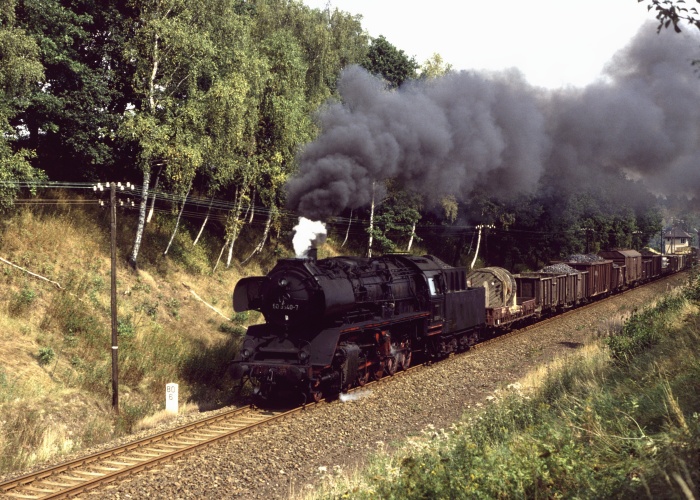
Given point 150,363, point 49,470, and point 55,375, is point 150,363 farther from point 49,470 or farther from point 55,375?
point 49,470

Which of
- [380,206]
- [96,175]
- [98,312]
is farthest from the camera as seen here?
[380,206]

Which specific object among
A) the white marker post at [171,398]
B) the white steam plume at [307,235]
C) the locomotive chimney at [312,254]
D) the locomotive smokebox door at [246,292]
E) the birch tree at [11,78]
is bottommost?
the white marker post at [171,398]

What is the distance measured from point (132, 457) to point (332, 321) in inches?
223

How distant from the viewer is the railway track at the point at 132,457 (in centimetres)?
966

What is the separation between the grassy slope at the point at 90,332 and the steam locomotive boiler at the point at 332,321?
3084 mm

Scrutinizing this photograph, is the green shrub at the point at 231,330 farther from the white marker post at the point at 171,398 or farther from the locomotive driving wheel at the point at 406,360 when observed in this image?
the locomotive driving wheel at the point at 406,360

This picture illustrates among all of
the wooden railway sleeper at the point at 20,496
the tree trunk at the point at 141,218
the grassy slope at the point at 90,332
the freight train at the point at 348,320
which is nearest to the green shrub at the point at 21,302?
the grassy slope at the point at 90,332

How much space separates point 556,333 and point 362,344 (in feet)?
42.6

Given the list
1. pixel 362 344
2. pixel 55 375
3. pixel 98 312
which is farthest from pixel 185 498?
pixel 98 312

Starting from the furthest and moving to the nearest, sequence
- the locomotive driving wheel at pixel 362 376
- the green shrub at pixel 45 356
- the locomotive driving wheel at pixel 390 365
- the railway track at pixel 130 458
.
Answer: the locomotive driving wheel at pixel 390 365 < the green shrub at pixel 45 356 < the locomotive driving wheel at pixel 362 376 < the railway track at pixel 130 458

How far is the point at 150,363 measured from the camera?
63.1 feet

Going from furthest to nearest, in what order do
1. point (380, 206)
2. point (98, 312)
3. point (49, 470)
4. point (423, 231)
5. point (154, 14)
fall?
point (423, 231)
point (380, 206)
point (154, 14)
point (98, 312)
point (49, 470)

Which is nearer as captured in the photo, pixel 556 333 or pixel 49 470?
pixel 49 470

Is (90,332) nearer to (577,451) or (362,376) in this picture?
(362,376)
